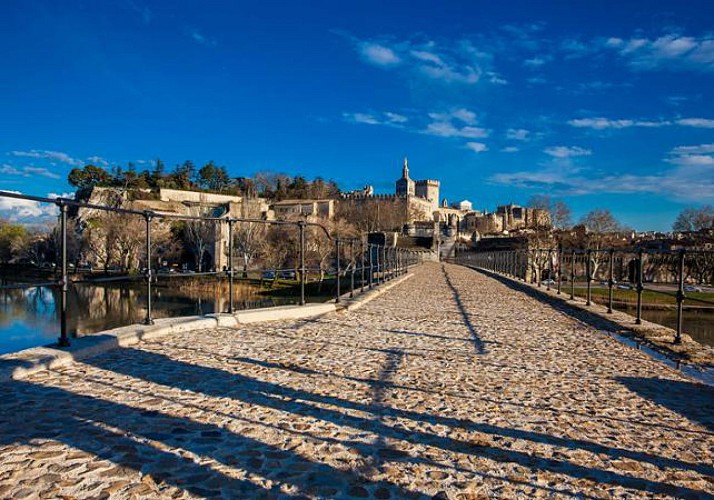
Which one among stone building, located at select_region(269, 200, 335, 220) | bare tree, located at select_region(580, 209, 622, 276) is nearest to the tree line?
stone building, located at select_region(269, 200, 335, 220)

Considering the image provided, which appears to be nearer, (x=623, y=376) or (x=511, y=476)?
(x=511, y=476)

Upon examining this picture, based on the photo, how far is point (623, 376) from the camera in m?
4.41

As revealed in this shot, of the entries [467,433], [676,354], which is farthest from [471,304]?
[467,433]

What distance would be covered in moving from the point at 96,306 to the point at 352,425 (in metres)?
34.1

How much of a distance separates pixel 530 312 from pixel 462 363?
5.31 m

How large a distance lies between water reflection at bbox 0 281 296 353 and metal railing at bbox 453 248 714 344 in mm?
8368

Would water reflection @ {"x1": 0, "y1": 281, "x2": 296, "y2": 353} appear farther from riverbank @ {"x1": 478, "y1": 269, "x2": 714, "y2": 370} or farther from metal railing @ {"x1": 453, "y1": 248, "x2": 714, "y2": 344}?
metal railing @ {"x1": 453, "y1": 248, "x2": 714, "y2": 344}

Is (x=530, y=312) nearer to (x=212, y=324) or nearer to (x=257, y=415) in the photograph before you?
(x=212, y=324)

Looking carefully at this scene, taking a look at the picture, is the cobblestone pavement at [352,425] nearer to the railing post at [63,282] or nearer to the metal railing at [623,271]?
the railing post at [63,282]

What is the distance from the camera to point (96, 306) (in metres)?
32.5

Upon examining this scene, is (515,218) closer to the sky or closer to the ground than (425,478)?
closer to the sky

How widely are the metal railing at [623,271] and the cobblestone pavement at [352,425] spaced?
1.98 meters

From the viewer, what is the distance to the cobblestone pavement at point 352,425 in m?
2.29

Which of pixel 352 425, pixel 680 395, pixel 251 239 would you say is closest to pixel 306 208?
pixel 251 239
